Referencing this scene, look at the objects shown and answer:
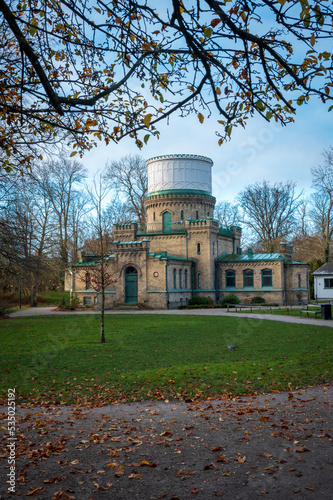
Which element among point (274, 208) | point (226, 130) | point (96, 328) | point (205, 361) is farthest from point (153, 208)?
point (226, 130)

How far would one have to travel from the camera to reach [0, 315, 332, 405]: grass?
998 cm

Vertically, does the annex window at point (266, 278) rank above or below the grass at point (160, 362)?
above

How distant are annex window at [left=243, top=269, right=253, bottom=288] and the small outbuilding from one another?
29.0ft

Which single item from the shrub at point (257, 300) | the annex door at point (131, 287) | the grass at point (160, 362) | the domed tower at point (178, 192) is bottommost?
the grass at point (160, 362)

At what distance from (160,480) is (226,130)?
4433 mm

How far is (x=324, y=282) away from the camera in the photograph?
48094mm

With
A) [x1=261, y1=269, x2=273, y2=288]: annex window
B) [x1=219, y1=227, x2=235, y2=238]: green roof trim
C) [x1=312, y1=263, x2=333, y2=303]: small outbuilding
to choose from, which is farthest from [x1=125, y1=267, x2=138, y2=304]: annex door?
[x1=312, y1=263, x2=333, y2=303]: small outbuilding

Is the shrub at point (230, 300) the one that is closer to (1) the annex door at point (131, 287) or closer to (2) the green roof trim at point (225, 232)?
(2) the green roof trim at point (225, 232)

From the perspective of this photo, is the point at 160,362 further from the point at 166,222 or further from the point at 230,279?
the point at 166,222

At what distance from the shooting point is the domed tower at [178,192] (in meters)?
45.8

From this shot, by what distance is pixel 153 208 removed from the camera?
46.7m

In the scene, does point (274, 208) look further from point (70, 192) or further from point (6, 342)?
point (6, 342)

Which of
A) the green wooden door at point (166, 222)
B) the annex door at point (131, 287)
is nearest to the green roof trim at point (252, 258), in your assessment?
the green wooden door at point (166, 222)

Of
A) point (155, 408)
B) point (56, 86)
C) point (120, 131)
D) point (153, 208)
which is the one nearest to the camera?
point (120, 131)
